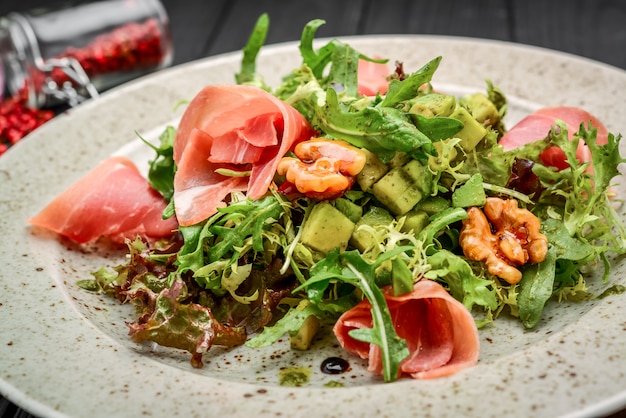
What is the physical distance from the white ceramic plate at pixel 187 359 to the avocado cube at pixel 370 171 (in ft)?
2.04

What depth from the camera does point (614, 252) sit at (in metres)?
2.94

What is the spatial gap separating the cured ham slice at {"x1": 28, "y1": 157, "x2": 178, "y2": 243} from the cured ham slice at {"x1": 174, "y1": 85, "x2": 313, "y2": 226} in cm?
29

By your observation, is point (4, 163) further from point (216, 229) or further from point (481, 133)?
point (481, 133)

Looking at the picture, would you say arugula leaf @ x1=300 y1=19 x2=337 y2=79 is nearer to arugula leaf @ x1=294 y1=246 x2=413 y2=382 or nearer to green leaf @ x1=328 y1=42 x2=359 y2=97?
green leaf @ x1=328 y1=42 x2=359 y2=97

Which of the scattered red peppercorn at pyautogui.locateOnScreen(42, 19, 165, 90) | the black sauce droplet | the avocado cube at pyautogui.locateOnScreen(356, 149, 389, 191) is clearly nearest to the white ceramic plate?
the black sauce droplet

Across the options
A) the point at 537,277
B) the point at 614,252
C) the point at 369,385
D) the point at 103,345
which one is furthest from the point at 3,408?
the point at 614,252

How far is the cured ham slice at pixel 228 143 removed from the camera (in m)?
2.85

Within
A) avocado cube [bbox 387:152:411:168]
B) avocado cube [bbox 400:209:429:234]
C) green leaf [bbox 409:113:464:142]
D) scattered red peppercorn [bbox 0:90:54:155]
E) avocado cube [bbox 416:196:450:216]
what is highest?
green leaf [bbox 409:113:464:142]

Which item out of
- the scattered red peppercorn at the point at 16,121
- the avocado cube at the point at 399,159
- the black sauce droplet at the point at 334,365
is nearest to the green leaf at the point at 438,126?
the avocado cube at the point at 399,159

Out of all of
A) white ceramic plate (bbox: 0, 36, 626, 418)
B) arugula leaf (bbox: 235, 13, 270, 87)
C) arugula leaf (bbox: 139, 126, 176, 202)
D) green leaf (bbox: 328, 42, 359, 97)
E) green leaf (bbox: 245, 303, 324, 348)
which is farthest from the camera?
arugula leaf (bbox: 235, 13, 270, 87)

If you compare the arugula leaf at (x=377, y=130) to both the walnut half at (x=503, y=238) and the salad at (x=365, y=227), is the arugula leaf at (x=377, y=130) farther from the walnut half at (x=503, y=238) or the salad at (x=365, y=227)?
the walnut half at (x=503, y=238)

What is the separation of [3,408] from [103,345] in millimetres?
566

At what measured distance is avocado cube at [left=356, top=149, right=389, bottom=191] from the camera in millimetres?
2725

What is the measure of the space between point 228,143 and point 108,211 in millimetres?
714
